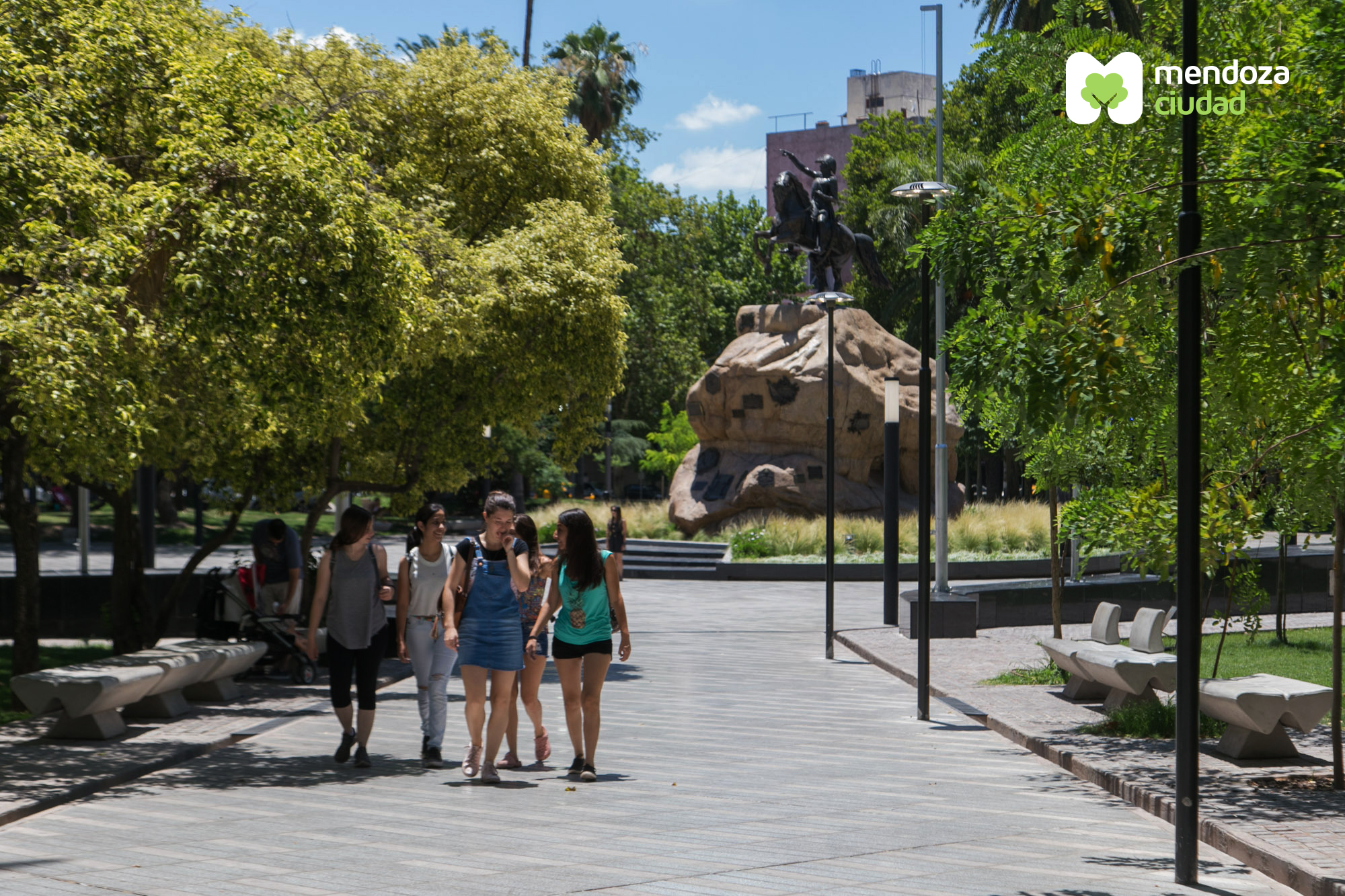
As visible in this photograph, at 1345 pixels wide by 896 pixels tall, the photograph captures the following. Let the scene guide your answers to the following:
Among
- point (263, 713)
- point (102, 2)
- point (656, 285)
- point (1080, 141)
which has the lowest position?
point (263, 713)

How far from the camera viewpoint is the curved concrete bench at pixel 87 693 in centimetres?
972

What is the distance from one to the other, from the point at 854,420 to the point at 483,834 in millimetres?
25937

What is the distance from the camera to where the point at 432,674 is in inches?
360

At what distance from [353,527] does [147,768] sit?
2.13 m

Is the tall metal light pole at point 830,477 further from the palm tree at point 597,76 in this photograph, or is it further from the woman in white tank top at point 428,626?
the palm tree at point 597,76

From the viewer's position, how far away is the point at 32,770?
881 cm

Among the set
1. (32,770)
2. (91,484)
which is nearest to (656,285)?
(91,484)

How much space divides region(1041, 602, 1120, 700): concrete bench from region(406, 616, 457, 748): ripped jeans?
578 centimetres

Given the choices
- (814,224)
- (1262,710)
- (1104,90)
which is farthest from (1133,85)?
(814,224)

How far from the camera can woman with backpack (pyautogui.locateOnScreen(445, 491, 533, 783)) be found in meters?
8.48

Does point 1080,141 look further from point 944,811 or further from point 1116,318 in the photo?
point 944,811

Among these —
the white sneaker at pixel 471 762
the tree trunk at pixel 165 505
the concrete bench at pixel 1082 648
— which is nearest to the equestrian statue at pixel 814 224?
the concrete bench at pixel 1082 648

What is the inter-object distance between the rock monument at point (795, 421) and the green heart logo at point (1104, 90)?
2162cm

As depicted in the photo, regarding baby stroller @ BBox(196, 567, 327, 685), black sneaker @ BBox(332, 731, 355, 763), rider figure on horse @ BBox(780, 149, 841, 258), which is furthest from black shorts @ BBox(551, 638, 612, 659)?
rider figure on horse @ BBox(780, 149, 841, 258)
